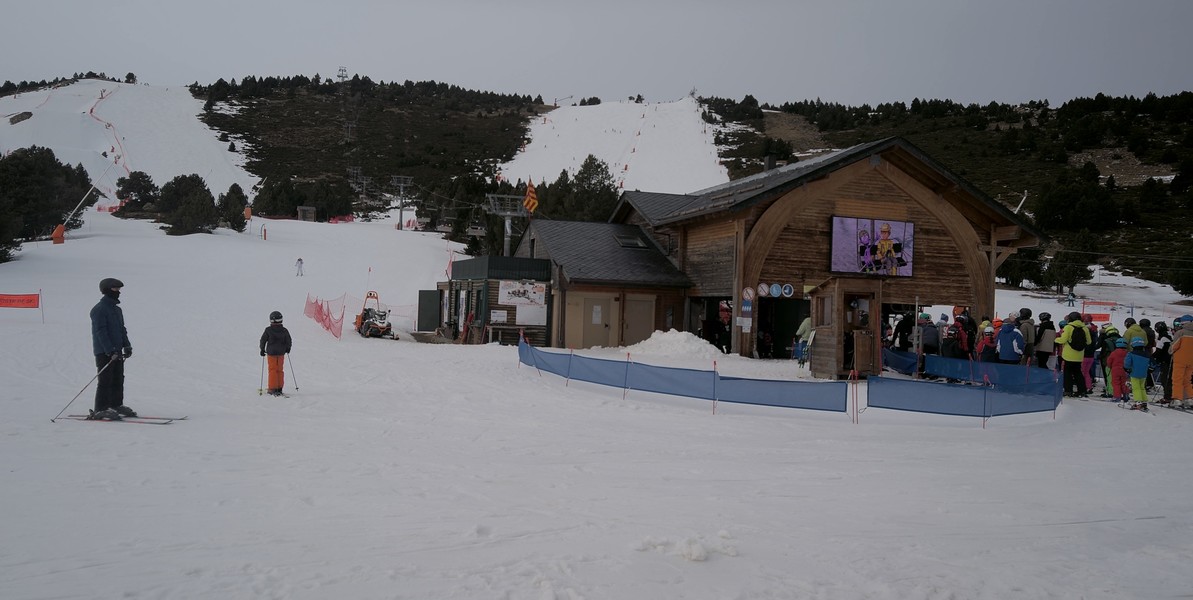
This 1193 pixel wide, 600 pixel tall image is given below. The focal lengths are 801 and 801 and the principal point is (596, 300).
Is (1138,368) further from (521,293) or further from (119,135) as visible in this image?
(119,135)

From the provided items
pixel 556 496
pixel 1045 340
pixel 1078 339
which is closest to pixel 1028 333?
pixel 1045 340

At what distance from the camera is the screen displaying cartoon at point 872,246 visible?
26.5 m

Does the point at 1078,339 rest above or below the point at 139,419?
above

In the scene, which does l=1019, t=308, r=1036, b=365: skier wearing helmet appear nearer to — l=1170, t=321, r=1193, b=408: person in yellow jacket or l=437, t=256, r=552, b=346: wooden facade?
l=1170, t=321, r=1193, b=408: person in yellow jacket

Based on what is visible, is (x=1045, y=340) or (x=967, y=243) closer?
(x=1045, y=340)

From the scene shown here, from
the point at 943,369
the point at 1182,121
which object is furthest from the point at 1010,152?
the point at 943,369

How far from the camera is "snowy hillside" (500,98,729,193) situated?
290 ft

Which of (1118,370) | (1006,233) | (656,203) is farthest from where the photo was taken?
(656,203)

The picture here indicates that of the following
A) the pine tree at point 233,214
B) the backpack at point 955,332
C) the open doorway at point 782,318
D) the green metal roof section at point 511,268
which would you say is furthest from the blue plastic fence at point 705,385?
the pine tree at point 233,214

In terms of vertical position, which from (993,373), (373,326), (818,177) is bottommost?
(993,373)

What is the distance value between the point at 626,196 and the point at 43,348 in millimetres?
20232

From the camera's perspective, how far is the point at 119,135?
105062 mm

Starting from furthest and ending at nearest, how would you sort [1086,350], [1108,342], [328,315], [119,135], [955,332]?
1. [119,135]
2. [328,315]
3. [955,332]
4. [1108,342]
5. [1086,350]

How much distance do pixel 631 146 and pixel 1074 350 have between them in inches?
3725
